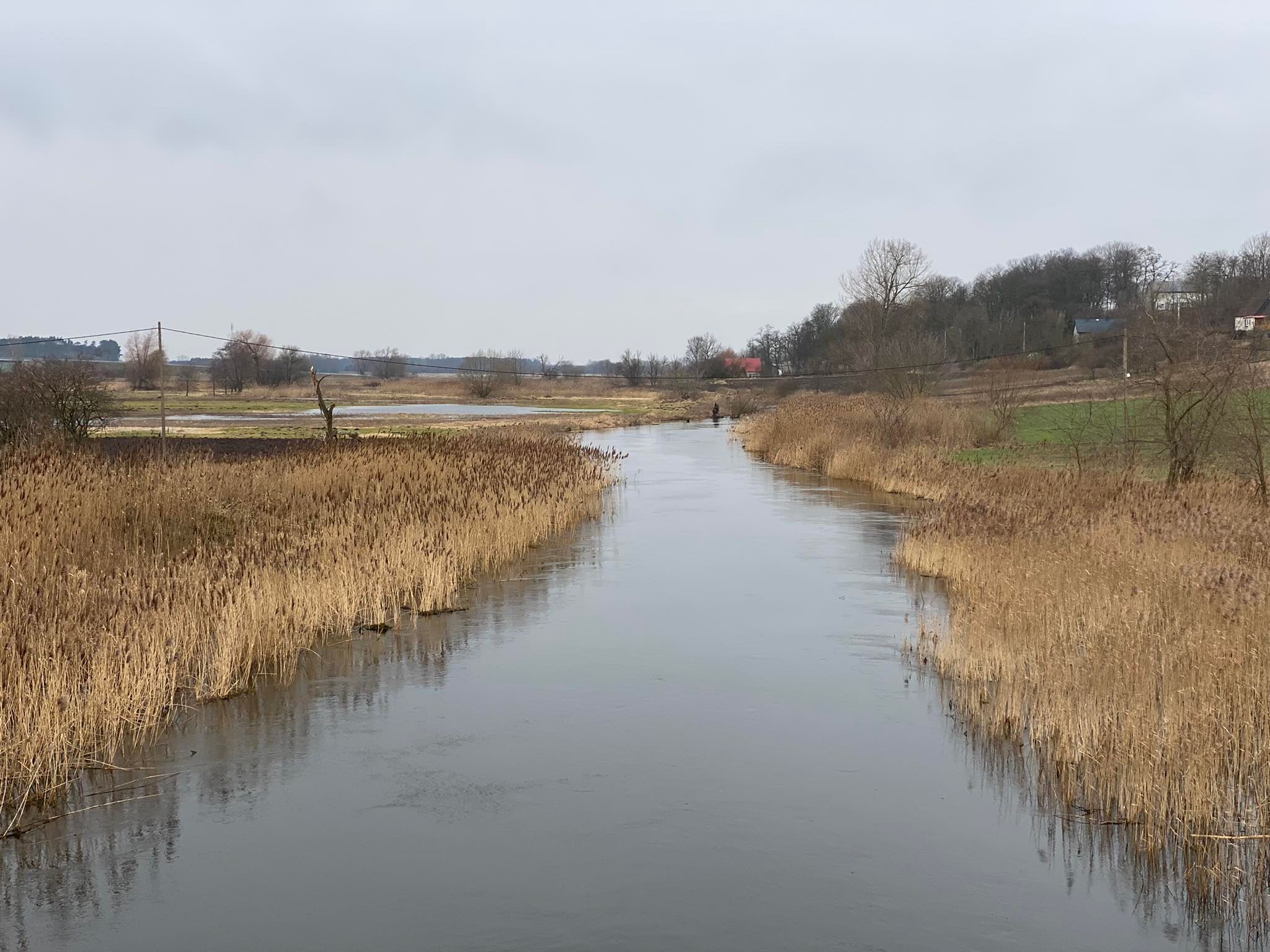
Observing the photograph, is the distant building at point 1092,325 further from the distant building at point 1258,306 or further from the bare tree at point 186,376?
the bare tree at point 186,376

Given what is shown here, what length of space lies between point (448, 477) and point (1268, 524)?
13.7 meters

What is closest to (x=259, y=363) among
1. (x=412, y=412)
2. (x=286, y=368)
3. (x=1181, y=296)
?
(x=286, y=368)

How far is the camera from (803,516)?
2466 cm

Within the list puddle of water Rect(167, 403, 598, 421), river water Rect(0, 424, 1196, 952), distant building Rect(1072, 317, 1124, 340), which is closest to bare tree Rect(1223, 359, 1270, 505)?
river water Rect(0, 424, 1196, 952)

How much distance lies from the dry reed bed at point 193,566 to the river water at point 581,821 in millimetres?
539

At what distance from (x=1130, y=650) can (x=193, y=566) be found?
10.0m

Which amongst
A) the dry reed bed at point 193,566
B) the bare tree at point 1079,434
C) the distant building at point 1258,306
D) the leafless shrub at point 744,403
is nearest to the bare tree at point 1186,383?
the bare tree at point 1079,434

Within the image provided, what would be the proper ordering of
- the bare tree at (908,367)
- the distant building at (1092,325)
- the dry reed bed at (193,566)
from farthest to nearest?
the distant building at (1092,325) → the bare tree at (908,367) → the dry reed bed at (193,566)

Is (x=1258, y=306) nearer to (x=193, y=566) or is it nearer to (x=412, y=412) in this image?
(x=412, y=412)

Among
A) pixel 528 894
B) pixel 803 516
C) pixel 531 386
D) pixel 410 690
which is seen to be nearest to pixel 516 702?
pixel 410 690

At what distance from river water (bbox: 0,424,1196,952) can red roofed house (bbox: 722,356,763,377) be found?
373 ft

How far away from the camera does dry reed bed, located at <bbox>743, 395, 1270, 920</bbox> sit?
717cm

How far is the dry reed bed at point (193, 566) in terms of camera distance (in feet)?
29.1

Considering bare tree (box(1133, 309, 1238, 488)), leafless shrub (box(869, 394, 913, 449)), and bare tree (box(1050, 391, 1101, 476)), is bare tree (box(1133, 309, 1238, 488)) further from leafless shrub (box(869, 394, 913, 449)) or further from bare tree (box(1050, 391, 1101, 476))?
leafless shrub (box(869, 394, 913, 449))
